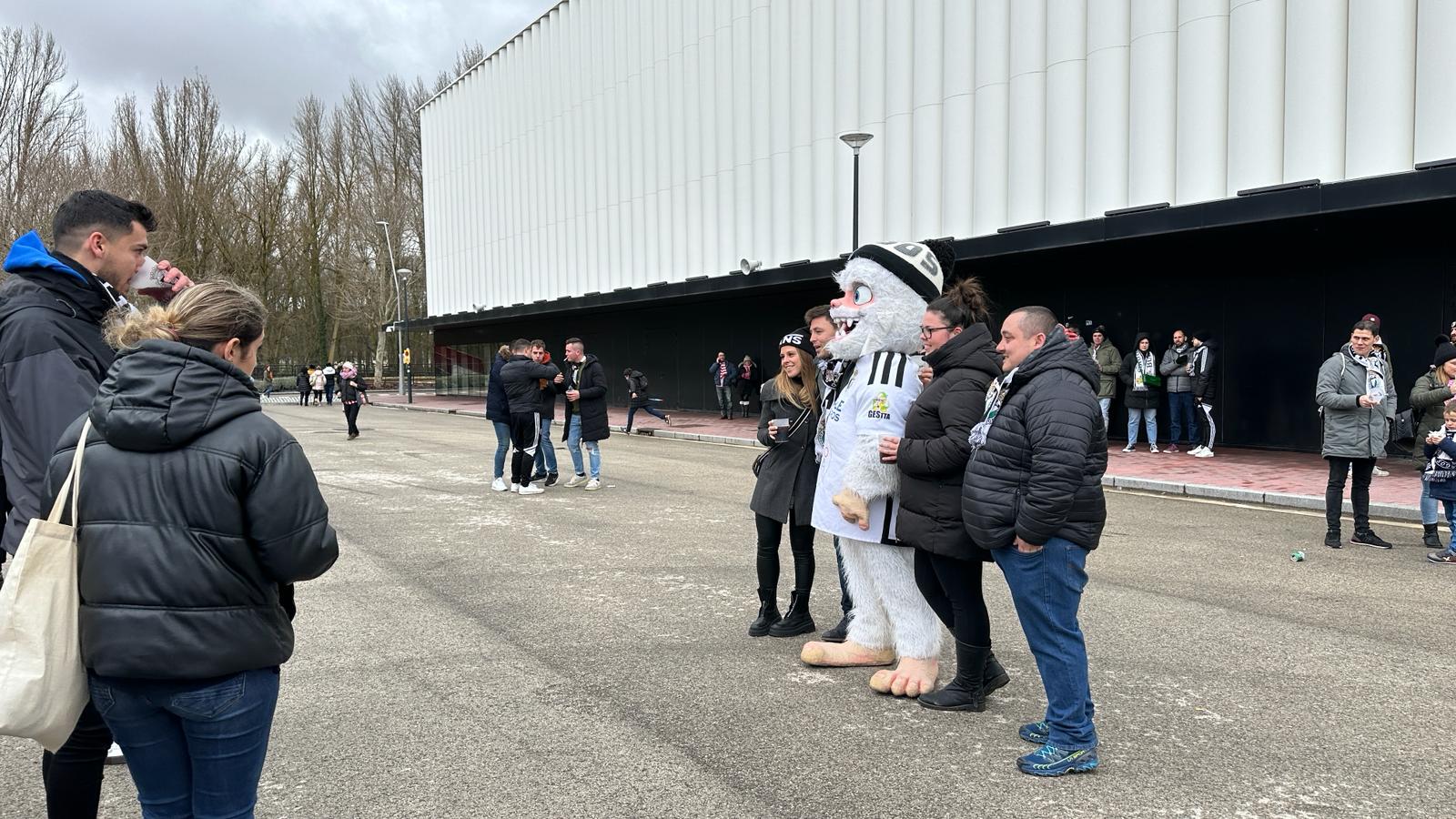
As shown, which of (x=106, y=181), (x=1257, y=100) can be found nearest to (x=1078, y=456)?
(x=1257, y=100)

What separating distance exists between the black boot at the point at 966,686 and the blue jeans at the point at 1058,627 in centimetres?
60

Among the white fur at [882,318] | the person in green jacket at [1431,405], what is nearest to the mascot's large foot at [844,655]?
the white fur at [882,318]

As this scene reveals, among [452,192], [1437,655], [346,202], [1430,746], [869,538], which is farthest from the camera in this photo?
[346,202]

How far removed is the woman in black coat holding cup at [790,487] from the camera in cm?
536

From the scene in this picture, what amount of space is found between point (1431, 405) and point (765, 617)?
616 cm

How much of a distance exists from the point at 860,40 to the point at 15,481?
20403 millimetres

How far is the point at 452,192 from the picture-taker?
40.8m

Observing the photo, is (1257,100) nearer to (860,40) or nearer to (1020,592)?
(860,40)

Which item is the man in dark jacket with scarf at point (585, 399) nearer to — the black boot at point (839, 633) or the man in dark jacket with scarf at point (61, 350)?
the black boot at point (839, 633)

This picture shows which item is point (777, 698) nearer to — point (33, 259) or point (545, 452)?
point (33, 259)

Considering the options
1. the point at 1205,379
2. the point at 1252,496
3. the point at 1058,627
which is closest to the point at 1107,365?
the point at 1205,379

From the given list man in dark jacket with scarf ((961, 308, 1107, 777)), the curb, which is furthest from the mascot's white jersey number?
the curb

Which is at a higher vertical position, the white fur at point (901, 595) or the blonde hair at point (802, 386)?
the blonde hair at point (802, 386)

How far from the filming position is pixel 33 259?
9.87ft
